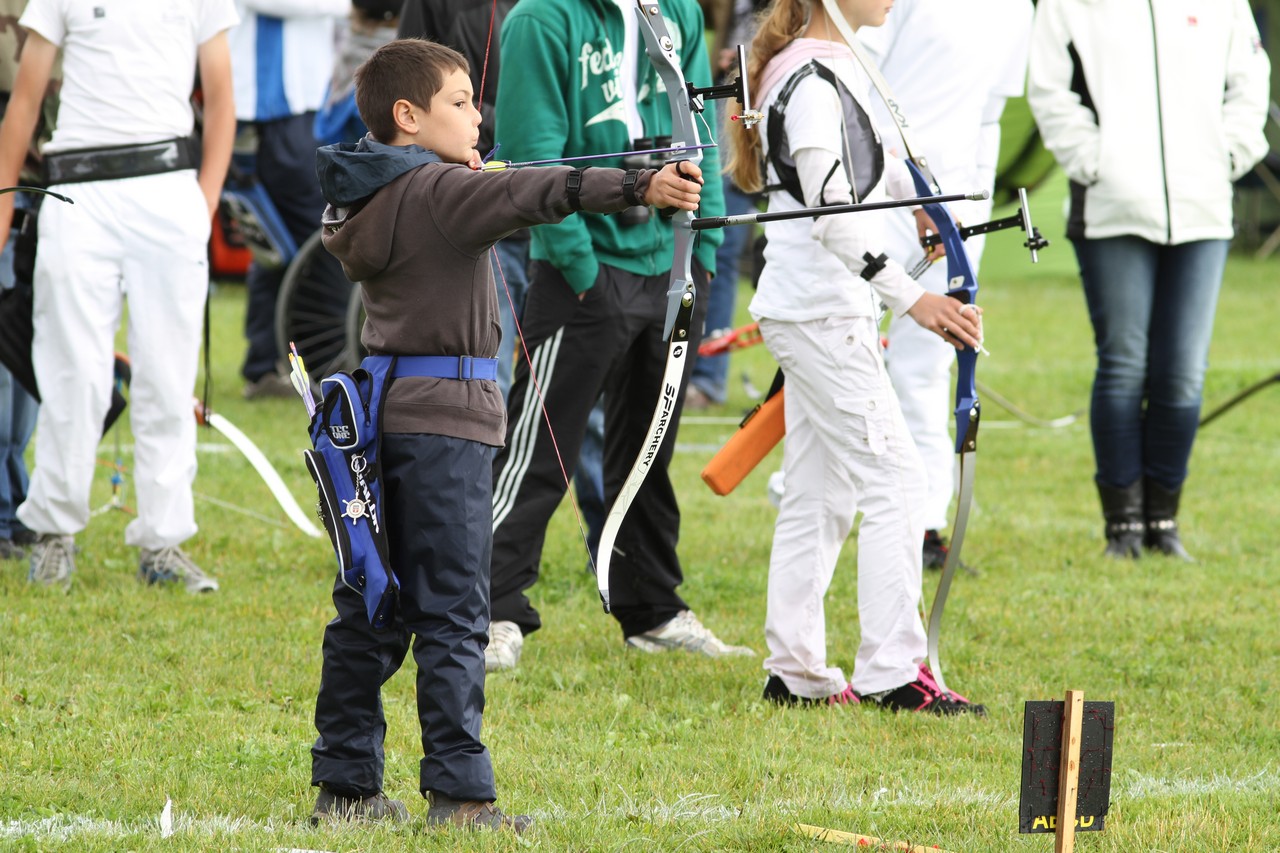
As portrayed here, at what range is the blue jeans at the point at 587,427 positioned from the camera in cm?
564

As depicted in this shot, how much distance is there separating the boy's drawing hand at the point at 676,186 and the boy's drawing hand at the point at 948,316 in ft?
3.89

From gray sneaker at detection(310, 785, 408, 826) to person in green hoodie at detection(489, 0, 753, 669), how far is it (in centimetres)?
121

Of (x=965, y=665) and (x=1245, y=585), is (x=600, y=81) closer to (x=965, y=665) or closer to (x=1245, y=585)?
(x=965, y=665)

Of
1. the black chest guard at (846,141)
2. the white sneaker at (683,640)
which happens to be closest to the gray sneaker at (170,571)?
the white sneaker at (683,640)

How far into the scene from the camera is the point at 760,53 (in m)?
4.02

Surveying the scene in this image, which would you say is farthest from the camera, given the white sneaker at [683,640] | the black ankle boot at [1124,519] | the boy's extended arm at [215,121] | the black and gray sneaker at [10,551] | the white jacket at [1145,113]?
the black ankle boot at [1124,519]

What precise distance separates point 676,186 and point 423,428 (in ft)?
2.26

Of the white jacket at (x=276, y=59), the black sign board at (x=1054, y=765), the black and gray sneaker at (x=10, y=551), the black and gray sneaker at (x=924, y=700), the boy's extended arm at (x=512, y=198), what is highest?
the white jacket at (x=276, y=59)

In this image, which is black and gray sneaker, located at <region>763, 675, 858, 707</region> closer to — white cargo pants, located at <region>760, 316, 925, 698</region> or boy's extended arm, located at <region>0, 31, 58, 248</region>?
white cargo pants, located at <region>760, 316, 925, 698</region>

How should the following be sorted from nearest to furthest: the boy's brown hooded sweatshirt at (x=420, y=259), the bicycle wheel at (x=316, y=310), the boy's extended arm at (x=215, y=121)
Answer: the boy's brown hooded sweatshirt at (x=420, y=259), the boy's extended arm at (x=215, y=121), the bicycle wheel at (x=316, y=310)

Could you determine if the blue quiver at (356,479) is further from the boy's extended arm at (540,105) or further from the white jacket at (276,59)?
the white jacket at (276,59)

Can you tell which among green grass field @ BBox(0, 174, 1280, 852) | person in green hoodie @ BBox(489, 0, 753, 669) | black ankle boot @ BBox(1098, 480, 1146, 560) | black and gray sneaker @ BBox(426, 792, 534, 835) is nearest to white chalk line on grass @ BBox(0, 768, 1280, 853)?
green grass field @ BBox(0, 174, 1280, 852)

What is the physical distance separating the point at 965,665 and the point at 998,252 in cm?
769

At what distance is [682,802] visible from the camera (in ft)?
10.9
